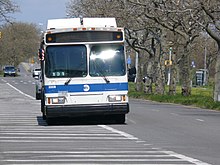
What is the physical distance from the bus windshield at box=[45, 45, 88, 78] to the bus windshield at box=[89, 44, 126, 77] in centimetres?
28

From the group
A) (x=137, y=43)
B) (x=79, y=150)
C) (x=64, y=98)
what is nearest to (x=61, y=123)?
(x=64, y=98)

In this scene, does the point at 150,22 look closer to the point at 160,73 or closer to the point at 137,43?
the point at 160,73

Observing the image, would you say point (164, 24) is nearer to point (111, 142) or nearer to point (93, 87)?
point (93, 87)

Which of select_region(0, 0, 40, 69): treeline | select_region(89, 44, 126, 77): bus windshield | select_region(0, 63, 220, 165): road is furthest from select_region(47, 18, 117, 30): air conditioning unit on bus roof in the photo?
select_region(0, 0, 40, 69): treeline

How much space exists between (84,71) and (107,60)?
0.79m

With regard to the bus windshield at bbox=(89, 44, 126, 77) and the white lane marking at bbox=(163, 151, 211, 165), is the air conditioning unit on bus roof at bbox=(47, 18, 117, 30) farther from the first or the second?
the white lane marking at bbox=(163, 151, 211, 165)

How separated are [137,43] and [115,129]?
35335 mm

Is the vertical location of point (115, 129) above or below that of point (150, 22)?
below

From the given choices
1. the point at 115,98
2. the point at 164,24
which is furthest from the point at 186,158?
the point at 164,24

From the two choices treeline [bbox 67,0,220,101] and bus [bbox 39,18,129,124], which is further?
treeline [bbox 67,0,220,101]

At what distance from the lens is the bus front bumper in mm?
21109

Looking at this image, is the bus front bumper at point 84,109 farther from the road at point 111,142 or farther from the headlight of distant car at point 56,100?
the road at point 111,142

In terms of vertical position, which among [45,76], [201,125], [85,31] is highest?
[85,31]

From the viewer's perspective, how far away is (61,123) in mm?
23250
